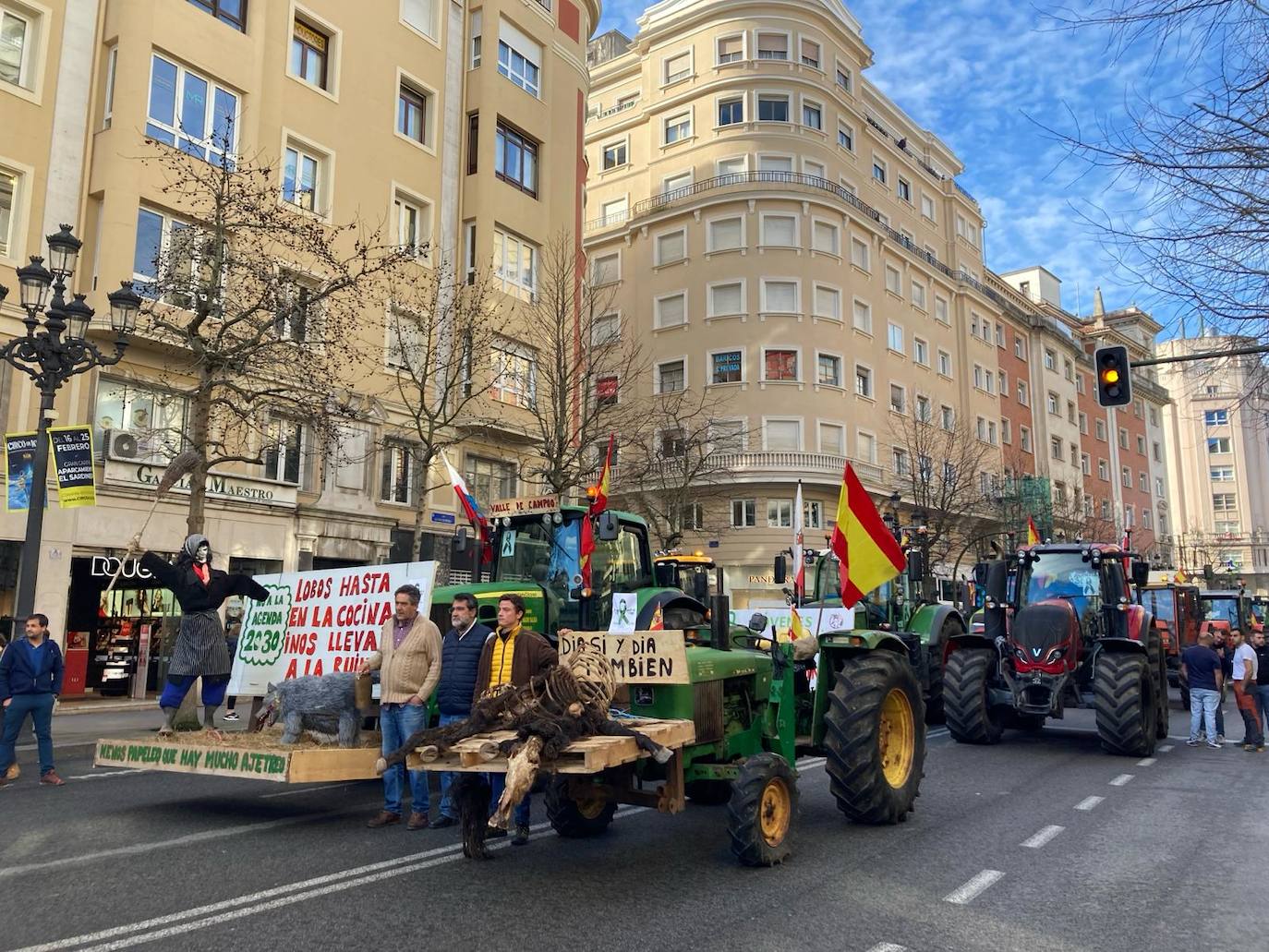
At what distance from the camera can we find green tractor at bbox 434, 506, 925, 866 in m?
6.27

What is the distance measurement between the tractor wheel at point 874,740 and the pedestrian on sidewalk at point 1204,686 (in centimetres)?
723

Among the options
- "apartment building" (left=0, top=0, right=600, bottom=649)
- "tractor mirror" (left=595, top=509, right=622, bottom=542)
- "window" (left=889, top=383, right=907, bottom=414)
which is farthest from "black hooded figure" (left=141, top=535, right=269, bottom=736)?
"window" (left=889, top=383, right=907, bottom=414)

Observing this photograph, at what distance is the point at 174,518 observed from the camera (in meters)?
19.3

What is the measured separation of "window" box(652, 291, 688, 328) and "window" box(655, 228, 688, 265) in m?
1.68

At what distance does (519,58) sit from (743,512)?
18.4 metres

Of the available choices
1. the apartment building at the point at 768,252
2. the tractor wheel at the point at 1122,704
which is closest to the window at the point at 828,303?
the apartment building at the point at 768,252

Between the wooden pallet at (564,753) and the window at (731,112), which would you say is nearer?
the wooden pallet at (564,753)

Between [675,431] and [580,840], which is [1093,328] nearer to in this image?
[675,431]

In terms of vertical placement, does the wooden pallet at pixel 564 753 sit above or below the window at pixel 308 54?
below

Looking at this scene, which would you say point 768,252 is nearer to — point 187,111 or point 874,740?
point 187,111

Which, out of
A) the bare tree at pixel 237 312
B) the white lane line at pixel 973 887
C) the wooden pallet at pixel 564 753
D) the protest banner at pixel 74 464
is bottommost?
the white lane line at pixel 973 887

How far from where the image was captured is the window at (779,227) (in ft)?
133

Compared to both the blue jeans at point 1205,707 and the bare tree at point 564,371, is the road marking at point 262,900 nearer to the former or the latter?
the blue jeans at point 1205,707

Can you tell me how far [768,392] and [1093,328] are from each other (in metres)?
40.1
